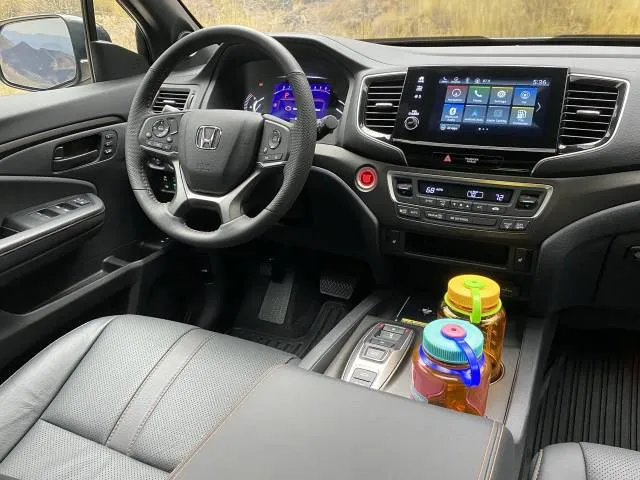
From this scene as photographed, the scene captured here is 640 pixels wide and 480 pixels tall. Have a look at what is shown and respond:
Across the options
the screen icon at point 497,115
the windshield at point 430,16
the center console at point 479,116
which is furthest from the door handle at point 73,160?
the screen icon at point 497,115

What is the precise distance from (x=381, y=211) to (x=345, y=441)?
0.86m

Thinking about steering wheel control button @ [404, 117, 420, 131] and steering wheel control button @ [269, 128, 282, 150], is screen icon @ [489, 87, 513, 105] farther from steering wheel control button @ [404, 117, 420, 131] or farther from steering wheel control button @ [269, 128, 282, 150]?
steering wheel control button @ [269, 128, 282, 150]

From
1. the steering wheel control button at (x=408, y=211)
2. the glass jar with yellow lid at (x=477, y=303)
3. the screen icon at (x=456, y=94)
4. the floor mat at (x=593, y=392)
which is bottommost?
the floor mat at (x=593, y=392)

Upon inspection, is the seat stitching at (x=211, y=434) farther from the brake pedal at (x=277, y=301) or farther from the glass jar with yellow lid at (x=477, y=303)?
the brake pedal at (x=277, y=301)

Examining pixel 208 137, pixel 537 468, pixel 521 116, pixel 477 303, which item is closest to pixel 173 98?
pixel 208 137

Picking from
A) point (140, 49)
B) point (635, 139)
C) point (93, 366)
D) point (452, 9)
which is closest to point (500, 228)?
point (635, 139)

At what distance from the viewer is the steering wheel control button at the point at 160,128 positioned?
1.46m

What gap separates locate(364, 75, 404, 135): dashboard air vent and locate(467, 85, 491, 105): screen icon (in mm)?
178

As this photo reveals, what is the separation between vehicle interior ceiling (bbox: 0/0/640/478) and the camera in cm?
126

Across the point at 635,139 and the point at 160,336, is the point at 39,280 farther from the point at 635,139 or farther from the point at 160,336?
the point at 635,139

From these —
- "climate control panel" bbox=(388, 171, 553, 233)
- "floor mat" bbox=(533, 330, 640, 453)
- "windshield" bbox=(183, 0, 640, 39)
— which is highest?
"windshield" bbox=(183, 0, 640, 39)

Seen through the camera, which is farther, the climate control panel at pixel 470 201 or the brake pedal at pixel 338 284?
the brake pedal at pixel 338 284

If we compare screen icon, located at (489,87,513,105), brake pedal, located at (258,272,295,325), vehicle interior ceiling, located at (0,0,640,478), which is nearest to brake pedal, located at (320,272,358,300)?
vehicle interior ceiling, located at (0,0,640,478)

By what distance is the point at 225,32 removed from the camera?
1.34m
